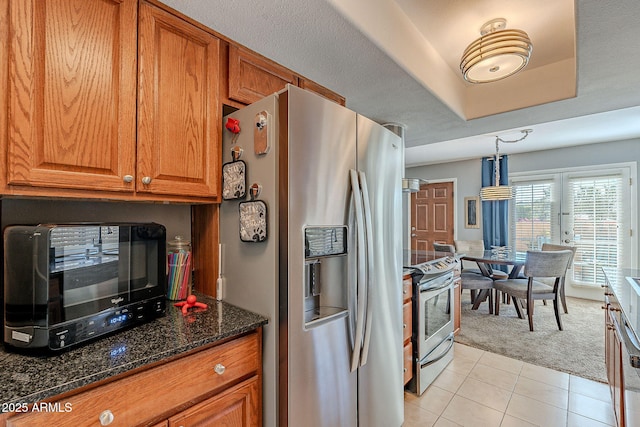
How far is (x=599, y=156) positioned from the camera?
4418 mm

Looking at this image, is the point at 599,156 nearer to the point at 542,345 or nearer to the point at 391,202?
the point at 542,345

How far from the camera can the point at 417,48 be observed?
6.12 feet

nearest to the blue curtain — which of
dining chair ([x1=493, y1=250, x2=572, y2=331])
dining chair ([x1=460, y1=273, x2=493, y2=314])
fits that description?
dining chair ([x1=460, y1=273, x2=493, y2=314])

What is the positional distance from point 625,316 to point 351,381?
48.7 inches

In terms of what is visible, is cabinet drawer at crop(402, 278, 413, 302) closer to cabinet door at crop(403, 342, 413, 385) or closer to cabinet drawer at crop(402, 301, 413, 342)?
cabinet drawer at crop(402, 301, 413, 342)

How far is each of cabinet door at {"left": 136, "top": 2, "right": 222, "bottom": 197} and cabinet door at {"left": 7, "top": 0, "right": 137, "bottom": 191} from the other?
5 cm

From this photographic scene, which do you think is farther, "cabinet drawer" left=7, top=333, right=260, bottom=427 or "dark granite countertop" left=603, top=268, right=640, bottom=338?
"dark granite countertop" left=603, top=268, right=640, bottom=338

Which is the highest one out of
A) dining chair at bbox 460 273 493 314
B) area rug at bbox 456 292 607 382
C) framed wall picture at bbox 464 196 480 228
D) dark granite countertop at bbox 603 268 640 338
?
framed wall picture at bbox 464 196 480 228

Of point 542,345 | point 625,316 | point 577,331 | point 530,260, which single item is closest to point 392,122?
point 625,316

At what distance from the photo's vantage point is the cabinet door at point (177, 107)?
1193 millimetres

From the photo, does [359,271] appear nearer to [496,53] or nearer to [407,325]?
[407,325]

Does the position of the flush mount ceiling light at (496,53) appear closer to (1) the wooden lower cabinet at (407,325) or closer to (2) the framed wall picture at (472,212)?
(1) the wooden lower cabinet at (407,325)

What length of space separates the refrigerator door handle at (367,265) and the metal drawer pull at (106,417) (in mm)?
1001

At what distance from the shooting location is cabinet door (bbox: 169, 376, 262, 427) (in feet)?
3.28
